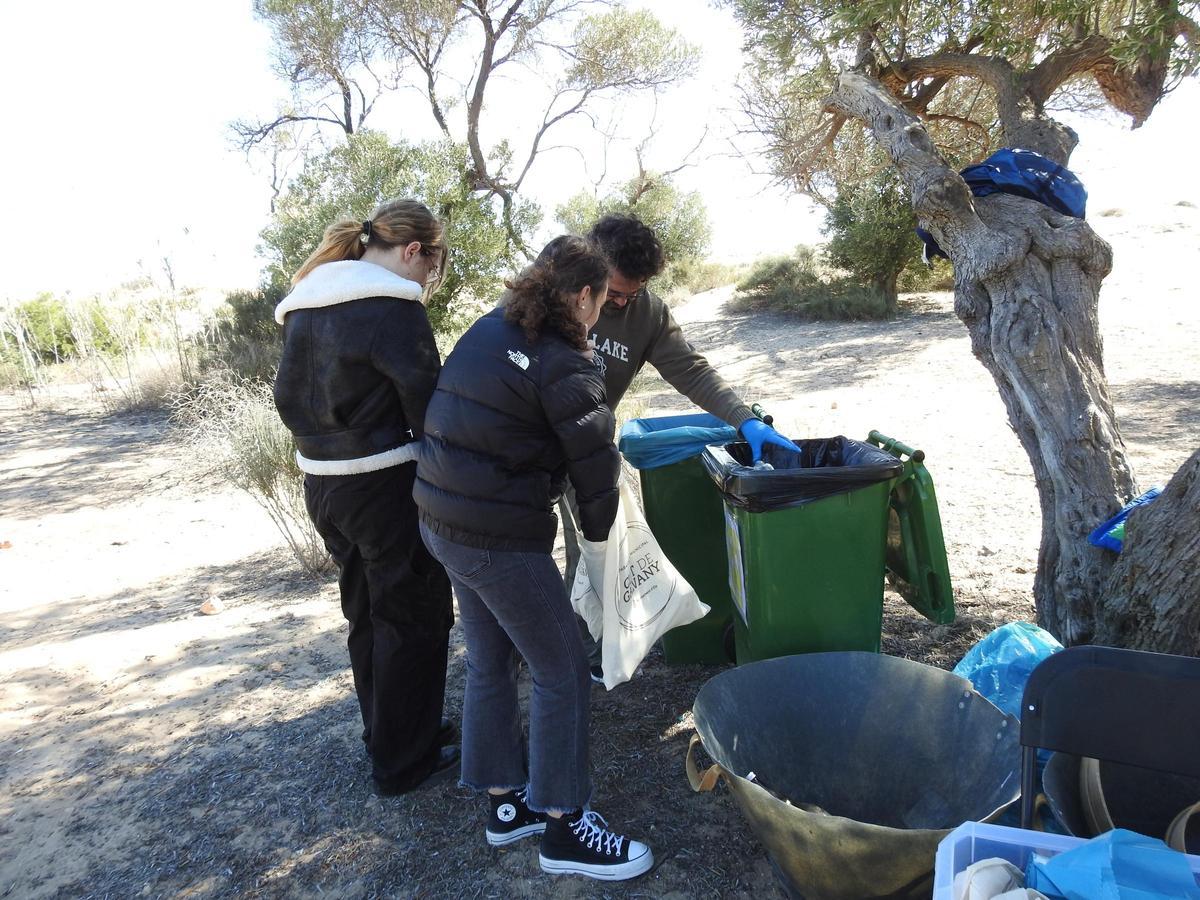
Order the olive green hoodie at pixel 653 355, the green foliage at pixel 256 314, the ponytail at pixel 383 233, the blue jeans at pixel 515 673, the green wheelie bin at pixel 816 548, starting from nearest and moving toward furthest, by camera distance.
A: the blue jeans at pixel 515 673 < the ponytail at pixel 383 233 < the green wheelie bin at pixel 816 548 < the olive green hoodie at pixel 653 355 < the green foliage at pixel 256 314

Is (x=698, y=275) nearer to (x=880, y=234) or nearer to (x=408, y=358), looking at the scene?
(x=880, y=234)

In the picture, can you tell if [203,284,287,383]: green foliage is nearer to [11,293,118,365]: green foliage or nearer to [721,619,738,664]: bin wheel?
[11,293,118,365]: green foliage

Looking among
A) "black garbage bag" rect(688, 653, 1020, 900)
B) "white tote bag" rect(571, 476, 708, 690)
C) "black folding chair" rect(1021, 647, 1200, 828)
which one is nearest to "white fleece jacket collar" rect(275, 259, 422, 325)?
"white tote bag" rect(571, 476, 708, 690)

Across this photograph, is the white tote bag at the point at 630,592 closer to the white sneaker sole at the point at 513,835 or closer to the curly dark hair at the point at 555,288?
the white sneaker sole at the point at 513,835

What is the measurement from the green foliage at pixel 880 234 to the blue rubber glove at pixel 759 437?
10646 millimetres

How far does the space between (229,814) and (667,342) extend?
7.26 ft

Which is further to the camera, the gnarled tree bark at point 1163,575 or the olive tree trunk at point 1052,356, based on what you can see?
the olive tree trunk at point 1052,356

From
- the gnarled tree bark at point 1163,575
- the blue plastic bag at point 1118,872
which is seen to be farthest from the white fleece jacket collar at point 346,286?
the gnarled tree bark at point 1163,575

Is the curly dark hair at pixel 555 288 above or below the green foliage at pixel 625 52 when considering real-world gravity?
below

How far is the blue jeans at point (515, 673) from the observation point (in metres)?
2.04

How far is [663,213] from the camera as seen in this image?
1766 centimetres

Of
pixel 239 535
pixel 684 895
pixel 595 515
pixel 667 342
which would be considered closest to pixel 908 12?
pixel 667 342

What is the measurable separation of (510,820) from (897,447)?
66.2 inches

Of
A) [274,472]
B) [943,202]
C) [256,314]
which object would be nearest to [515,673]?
[943,202]
